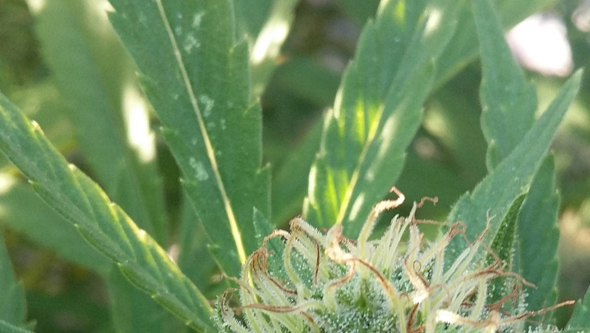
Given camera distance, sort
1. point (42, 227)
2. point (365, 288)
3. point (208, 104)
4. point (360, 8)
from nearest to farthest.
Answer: point (365, 288) < point (208, 104) < point (42, 227) < point (360, 8)

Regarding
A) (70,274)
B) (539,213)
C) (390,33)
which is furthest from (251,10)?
(70,274)

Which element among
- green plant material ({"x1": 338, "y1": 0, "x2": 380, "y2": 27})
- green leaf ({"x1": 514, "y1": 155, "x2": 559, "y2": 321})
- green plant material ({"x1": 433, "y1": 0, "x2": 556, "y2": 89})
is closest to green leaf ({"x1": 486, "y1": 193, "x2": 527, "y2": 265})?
green leaf ({"x1": 514, "y1": 155, "x2": 559, "y2": 321})

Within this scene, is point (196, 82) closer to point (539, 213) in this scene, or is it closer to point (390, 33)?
point (390, 33)

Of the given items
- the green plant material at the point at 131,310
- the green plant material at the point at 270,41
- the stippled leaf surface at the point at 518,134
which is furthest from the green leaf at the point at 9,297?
the stippled leaf surface at the point at 518,134

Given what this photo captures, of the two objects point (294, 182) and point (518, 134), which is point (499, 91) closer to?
point (518, 134)

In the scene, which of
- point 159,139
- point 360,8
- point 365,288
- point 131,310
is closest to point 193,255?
point 131,310
